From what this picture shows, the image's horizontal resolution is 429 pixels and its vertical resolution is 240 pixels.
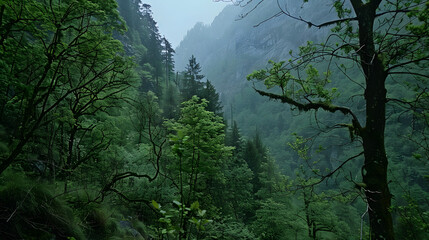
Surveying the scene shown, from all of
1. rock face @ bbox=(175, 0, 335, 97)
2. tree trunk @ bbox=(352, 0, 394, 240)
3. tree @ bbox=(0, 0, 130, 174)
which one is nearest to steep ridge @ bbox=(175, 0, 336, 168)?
rock face @ bbox=(175, 0, 335, 97)

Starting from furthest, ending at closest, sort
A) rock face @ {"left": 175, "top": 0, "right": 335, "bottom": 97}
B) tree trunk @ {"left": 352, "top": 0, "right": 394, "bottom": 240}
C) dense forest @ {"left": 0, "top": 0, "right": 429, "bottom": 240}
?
rock face @ {"left": 175, "top": 0, "right": 335, "bottom": 97}
tree trunk @ {"left": 352, "top": 0, "right": 394, "bottom": 240}
dense forest @ {"left": 0, "top": 0, "right": 429, "bottom": 240}

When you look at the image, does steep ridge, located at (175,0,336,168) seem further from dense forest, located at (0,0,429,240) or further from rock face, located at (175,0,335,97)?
dense forest, located at (0,0,429,240)

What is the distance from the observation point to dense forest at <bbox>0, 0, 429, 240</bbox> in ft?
7.89

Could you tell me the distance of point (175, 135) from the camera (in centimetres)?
1045

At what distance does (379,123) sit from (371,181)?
810 millimetres

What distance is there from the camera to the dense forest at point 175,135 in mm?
2404

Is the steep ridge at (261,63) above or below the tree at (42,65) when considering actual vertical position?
above

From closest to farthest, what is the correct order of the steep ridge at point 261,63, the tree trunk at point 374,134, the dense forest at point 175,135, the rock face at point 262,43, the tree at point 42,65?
the tree at point 42,65 → the dense forest at point 175,135 → the tree trunk at point 374,134 → the steep ridge at point 261,63 → the rock face at point 262,43

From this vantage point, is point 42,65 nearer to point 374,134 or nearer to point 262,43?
point 374,134

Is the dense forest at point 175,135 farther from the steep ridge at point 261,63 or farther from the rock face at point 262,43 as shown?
the rock face at point 262,43

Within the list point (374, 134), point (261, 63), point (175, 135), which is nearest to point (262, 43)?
point (261, 63)

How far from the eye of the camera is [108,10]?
7.52 m

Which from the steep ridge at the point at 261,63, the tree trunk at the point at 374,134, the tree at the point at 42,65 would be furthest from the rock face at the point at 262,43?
the tree at the point at 42,65

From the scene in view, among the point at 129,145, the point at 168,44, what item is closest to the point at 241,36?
the point at 168,44
